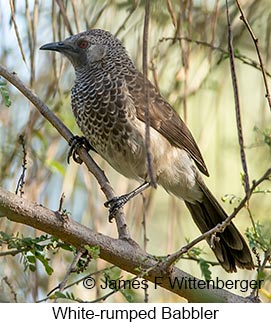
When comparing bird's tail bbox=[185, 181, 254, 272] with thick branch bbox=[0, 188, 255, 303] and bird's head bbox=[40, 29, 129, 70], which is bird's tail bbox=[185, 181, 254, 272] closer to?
thick branch bbox=[0, 188, 255, 303]

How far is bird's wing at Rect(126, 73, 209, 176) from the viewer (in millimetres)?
3518

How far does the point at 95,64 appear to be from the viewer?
12.5 feet

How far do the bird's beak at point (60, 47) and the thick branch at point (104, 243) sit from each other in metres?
1.21

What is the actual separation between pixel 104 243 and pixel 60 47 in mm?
1420

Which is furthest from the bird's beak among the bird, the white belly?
the white belly

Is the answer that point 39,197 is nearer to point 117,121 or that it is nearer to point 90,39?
point 117,121

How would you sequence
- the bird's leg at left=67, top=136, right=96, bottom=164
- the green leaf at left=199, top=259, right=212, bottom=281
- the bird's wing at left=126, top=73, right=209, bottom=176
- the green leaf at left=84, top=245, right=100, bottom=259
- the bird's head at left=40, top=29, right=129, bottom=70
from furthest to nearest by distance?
1. the bird's head at left=40, top=29, right=129, bottom=70
2. the bird's wing at left=126, top=73, right=209, bottom=176
3. the bird's leg at left=67, top=136, right=96, bottom=164
4. the green leaf at left=199, top=259, right=212, bottom=281
5. the green leaf at left=84, top=245, right=100, bottom=259

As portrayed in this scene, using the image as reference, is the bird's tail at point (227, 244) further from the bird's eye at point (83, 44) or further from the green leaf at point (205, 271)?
the bird's eye at point (83, 44)

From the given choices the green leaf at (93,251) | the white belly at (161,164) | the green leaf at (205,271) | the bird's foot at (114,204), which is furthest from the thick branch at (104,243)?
the white belly at (161,164)

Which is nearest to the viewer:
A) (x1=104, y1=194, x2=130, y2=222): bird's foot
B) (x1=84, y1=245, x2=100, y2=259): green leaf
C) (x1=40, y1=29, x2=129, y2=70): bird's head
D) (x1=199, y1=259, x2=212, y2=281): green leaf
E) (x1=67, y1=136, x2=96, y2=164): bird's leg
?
(x1=84, y1=245, x2=100, y2=259): green leaf

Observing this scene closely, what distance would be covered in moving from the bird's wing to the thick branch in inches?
49.0

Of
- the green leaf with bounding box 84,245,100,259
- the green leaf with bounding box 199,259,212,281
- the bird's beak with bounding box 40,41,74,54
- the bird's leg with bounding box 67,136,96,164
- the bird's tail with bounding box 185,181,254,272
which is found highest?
the bird's beak with bounding box 40,41,74,54

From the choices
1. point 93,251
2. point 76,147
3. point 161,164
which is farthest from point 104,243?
point 161,164

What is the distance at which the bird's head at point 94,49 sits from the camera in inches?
147
